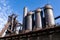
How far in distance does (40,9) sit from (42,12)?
0.57 meters

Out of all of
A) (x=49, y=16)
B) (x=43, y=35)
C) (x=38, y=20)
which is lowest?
(x=43, y=35)

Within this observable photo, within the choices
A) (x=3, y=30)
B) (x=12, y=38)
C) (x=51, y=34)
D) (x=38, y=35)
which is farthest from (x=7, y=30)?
(x=51, y=34)

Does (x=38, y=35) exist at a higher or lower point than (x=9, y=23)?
lower

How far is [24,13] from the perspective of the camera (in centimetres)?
2002

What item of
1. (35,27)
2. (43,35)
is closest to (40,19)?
(35,27)

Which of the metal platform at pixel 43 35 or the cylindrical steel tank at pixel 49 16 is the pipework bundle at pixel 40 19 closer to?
the cylindrical steel tank at pixel 49 16

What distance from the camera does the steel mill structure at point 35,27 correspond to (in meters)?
10.7

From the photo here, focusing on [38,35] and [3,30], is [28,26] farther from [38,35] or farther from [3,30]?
[38,35]

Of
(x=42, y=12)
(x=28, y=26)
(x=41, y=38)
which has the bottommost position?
(x=41, y=38)

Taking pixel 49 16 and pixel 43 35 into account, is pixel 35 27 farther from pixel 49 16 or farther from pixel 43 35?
pixel 43 35

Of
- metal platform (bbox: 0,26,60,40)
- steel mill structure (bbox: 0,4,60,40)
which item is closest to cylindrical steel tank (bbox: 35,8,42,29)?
steel mill structure (bbox: 0,4,60,40)

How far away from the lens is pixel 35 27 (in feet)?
49.9

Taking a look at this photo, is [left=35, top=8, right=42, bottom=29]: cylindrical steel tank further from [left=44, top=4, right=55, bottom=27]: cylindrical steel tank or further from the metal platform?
the metal platform

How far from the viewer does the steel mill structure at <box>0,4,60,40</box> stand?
10.7 m
